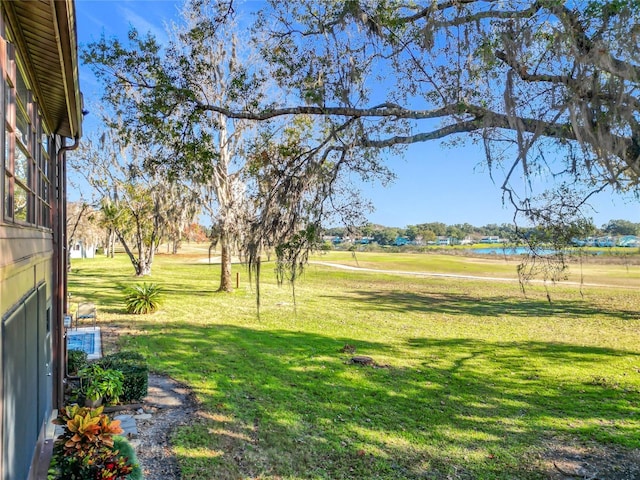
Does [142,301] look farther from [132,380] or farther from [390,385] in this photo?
[390,385]

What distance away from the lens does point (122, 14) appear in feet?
27.9

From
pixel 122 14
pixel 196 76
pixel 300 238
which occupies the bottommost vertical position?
pixel 300 238

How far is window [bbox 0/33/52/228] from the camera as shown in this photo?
267 cm

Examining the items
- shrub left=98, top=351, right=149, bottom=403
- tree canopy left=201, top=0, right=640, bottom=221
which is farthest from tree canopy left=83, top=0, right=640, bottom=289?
shrub left=98, top=351, right=149, bottom=403

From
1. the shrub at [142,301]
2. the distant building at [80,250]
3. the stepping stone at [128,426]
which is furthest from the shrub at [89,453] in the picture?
the distant building at [80,250]

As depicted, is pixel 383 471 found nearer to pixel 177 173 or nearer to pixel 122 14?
pixel 177 173

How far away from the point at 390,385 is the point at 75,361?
20.6 ft

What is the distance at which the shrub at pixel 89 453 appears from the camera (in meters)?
3.82

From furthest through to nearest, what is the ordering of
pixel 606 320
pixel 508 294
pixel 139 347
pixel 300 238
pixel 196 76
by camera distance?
pixel 508 294 < pixel 606 320 < pixel 139 347 < pixel 196 76 < pixel 300 238

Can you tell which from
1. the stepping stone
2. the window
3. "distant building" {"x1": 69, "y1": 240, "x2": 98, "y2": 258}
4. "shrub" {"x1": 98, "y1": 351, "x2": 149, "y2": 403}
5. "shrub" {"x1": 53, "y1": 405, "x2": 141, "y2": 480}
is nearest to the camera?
the window

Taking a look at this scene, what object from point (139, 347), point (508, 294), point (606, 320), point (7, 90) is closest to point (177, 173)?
point (7, 90)

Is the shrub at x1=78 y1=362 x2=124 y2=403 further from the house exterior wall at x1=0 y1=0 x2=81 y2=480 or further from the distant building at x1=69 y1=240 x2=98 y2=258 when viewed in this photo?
the distant building at x1=69 y1=240 x2=98 y2=258

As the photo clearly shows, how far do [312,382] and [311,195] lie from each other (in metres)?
4.35

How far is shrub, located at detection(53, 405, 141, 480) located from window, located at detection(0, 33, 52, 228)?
6.52 feet
